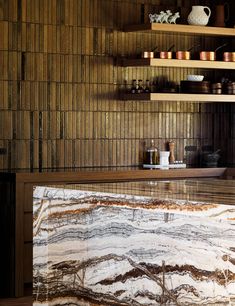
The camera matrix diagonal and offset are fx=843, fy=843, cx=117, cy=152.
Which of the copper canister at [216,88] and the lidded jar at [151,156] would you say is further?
the copper canister at [216,88]

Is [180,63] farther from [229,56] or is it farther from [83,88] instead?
[83,88]

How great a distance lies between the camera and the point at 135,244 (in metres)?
4.55

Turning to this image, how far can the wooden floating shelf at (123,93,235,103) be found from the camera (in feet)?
24.7

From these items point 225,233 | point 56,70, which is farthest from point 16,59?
point 225,233

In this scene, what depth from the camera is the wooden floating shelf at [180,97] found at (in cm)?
754

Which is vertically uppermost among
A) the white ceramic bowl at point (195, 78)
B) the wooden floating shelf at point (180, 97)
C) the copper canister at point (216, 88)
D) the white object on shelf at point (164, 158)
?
the white ceramic bowl at point (195, 78)

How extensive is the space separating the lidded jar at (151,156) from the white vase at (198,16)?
1234 millimetres

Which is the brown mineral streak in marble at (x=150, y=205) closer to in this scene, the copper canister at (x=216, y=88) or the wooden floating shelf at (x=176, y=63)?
the wooden floating shelf at (x=176, y=63)

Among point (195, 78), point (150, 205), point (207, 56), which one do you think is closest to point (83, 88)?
point (195, 78)

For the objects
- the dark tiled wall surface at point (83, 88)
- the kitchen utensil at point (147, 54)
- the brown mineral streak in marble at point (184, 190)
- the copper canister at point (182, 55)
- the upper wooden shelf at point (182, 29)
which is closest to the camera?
the brown mineral streak in marble at point (184, 190)

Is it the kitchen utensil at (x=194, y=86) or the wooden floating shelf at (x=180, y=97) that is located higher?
the kitchen utensil at (x=194, y=86)

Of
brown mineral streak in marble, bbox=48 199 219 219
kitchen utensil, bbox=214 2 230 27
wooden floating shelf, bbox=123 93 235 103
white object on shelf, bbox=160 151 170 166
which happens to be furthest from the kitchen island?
kitchen utensil, bbox=214 2 230 27

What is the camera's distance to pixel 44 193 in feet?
16.6

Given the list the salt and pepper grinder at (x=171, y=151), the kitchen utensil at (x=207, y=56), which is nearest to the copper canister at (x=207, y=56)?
the kitchen utensil at (x=207, y=56)
